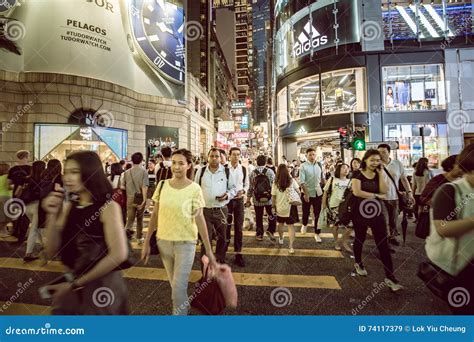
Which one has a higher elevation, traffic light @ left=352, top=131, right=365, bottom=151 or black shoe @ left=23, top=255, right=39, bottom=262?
traffic light @ left=352, top=131, right=365, bottom=151

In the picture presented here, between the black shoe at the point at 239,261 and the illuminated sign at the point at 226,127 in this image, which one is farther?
the illuminated sign at the point at 226,127

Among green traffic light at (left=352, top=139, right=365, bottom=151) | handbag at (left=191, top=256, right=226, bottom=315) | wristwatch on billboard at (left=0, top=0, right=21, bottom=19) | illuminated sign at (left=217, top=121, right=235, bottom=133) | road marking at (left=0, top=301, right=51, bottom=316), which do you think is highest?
wristwatch on billboard at (left=0, top=0, right=21, bottom=19)

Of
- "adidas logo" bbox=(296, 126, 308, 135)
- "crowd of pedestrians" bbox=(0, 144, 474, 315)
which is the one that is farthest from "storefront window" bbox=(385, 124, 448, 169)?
"crowd of pedestrians" bbox=(0, 144, 474, 315)

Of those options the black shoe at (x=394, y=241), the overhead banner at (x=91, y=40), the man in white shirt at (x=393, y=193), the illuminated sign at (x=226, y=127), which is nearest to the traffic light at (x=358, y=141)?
the man in white shirt at (x=393, y=193)

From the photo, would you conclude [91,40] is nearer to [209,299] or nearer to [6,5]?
[6,5]

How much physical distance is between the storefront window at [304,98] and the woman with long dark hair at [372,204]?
19777 millimetres

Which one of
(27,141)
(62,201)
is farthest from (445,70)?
(27,141)

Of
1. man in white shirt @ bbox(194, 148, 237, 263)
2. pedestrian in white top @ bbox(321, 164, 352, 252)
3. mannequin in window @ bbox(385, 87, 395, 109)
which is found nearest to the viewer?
man in white shirt @ bbox(194, 148, 237, 263)

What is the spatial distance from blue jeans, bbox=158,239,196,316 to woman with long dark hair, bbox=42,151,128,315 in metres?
0.65

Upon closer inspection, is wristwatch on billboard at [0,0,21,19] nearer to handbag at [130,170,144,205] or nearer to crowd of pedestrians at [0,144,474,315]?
crowd of pedestrians at [0,144,474,315]

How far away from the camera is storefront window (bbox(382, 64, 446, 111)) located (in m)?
19.5

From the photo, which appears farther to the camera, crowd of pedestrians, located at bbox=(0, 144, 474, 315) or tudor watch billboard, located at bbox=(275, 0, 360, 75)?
tudor watch billboard, located at bbox=(275, 0, 360, 75)

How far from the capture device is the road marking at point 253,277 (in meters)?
4.02

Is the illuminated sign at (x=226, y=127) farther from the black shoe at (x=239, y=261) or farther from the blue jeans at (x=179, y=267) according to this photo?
the blue jeans at (x=179, y=267)
